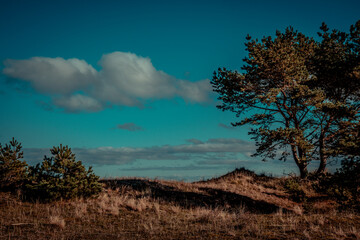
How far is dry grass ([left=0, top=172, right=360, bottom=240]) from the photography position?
8.06 m

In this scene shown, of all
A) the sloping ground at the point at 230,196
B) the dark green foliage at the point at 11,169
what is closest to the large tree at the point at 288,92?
the sloping ground at the point at 230,196

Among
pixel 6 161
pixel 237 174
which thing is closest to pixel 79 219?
pixel 6 161

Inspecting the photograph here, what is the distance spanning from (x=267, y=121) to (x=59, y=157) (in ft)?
48.6

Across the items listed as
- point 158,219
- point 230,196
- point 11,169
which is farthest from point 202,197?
point 11,169

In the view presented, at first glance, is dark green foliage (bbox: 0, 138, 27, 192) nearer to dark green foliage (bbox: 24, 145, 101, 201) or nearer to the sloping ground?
dark green foliage (bbox: 24, 145, 101, 201)

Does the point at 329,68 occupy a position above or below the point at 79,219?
above

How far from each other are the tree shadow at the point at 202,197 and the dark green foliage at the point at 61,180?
2.97 metres

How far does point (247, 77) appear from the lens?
19750mm

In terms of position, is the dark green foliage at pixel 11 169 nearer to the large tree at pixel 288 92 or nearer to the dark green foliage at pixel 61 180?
the dark green foliage at pixel 61 180

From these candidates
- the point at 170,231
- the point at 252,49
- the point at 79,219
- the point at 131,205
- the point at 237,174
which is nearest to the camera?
the point at 170,231

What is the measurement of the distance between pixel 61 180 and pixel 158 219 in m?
5.06

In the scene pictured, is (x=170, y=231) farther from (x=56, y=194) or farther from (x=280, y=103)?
(x=280, y=103)

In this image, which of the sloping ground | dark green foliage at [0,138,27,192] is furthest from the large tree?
dark green foliage at [0,138,27,192]

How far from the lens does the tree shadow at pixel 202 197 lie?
46.8 feet
